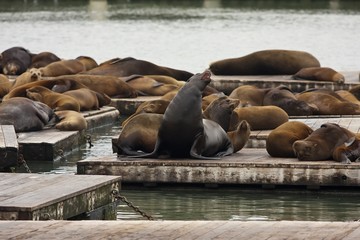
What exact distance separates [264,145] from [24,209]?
3993mm

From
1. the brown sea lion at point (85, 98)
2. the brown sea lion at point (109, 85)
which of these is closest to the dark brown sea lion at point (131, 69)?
the brown sea lion at point (109, 85)

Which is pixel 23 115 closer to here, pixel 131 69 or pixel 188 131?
pixel 188 131

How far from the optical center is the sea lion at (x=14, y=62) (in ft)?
63.1

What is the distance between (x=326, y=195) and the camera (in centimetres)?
1030

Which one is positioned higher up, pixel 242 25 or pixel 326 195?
pixel 326 195

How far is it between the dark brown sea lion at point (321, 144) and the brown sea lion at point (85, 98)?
14.6 ft

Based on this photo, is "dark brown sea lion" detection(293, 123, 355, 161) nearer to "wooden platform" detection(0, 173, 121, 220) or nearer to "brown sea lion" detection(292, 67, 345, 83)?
"wooden platform" detection(0, 173, 121, 220)

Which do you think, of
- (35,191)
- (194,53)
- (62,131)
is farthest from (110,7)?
(35,191)

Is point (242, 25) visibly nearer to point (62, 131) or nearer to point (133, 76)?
point (133, 76)

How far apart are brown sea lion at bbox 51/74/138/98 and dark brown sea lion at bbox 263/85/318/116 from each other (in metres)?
2.77

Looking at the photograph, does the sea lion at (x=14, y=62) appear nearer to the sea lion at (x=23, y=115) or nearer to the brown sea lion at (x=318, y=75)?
the brown sea lion at (x=318, y=75)

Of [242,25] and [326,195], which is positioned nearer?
[326,195]

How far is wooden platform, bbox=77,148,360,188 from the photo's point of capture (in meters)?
10.2

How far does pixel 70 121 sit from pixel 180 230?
19.9ft
